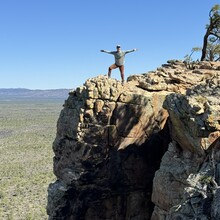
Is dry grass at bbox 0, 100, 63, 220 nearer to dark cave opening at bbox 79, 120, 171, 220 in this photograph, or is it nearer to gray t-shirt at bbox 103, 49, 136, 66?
dark cave opening at bbox 79, 120, 171, 220

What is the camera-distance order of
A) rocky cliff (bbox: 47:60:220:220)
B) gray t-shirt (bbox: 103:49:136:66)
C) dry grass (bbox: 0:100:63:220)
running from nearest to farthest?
1. rocky cliff (bbox: 47:60:220:220)
2. gray t-shirt (bbox: 103:49:136:66)
3. dry grass (bbox: 0:100:63:220)

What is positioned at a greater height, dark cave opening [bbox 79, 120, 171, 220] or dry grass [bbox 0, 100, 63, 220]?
dark cave opening [bbox 79, 120, 171, 220]

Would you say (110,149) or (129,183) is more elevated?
(110,149)

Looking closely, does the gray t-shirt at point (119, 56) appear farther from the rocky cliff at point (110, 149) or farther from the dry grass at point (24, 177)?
the dry grass at point (24, 177)

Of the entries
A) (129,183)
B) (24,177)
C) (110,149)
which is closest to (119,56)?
(110,149)

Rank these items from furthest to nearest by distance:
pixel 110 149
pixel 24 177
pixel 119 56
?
pixel 24 177, pixel 119 56, pixel 110 149

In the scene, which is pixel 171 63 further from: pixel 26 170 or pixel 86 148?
pixel 26 170

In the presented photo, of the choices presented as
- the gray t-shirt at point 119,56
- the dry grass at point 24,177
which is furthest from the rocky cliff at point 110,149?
the dry grass at point 24,177

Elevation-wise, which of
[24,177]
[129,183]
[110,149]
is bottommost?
[24,177]

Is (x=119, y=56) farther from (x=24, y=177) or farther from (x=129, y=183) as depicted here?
(x=24, y=177)

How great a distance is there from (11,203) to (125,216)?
40935 mm

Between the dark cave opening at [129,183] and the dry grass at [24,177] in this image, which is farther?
the dry grass at [24,177]

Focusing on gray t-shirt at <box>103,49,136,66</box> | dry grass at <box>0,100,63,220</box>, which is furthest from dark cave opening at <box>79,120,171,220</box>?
dry grass at <box>0,100,63,220</box>

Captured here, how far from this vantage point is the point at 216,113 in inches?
579
